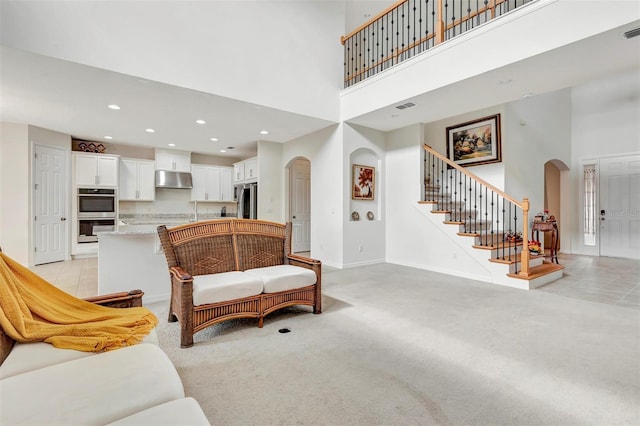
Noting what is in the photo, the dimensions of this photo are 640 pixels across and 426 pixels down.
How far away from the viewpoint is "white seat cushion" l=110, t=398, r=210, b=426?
930 millimetres

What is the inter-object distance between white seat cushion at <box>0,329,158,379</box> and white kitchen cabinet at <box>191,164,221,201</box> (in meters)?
7.04

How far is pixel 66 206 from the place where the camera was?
627cm

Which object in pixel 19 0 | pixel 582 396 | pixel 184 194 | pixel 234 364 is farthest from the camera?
pixel 184 194

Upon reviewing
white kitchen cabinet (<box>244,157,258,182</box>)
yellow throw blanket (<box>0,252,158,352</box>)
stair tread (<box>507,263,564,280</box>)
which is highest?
white kitchen cabinet (<box>244,157,258,182</box>)

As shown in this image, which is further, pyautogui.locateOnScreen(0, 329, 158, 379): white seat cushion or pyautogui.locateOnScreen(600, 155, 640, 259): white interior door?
pyautogui.locateOnScreen(600, 155, 640, 259): white interior door

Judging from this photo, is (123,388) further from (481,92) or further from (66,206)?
(66,206)

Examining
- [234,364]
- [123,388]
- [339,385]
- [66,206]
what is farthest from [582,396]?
[66,206]

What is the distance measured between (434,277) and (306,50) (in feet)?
14.1

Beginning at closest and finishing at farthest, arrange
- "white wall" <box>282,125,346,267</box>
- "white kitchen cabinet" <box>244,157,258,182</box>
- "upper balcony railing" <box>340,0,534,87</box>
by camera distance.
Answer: "upper balcony railing" <box>340,0,534,87</box> → "white wall" <box>282,125,346,267</box> → "white kitchen cabinet" <box>244,157,258,182</box>

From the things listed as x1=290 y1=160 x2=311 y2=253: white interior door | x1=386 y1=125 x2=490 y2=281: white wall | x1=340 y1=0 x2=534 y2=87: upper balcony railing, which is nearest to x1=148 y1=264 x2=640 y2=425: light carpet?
x1=386 y1=125 x2=490 y2=281: white wall

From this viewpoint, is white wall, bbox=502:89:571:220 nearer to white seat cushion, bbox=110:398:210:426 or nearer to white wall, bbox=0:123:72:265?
white seat cushion, bbox=110:398:210:426

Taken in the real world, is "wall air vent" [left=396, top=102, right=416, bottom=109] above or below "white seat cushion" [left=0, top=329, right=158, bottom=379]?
above

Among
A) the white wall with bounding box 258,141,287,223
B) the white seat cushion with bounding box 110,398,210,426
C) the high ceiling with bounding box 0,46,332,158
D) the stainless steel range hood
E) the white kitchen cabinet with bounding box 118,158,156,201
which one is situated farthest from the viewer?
the stainless steel range hood

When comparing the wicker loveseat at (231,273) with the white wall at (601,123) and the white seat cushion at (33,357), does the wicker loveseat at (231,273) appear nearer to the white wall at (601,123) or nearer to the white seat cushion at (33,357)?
the white seat cushion at (33,357)
